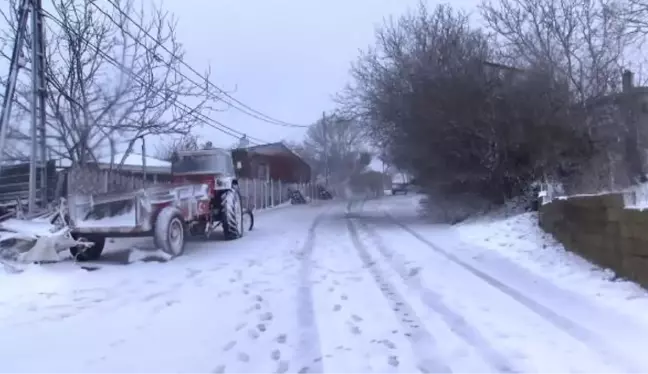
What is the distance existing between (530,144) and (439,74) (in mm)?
3512

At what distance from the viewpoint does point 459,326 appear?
22.1 ft

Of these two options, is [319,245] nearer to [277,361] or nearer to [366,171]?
[277,361]

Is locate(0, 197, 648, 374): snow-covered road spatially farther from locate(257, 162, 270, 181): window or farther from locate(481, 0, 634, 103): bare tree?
locate(257, 162, 270, 181): window

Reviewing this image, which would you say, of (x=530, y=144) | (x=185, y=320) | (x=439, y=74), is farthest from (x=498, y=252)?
(x=439, y=74)

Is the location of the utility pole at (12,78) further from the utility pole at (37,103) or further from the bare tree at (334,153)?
the bare tree at (334,153)

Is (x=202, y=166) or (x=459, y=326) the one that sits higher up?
(x=202, y=166)

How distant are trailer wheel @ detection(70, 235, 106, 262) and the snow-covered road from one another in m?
0.96

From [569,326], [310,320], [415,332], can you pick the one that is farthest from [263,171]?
[569,326]

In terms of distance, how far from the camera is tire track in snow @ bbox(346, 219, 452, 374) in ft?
17.8

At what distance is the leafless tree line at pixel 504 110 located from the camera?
1941 cm

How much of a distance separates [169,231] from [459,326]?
6841 mm

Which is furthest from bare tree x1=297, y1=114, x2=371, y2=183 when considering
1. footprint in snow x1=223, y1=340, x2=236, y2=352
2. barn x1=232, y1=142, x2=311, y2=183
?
footprint in snow x1=223, y1=340, x2=236, y2=352

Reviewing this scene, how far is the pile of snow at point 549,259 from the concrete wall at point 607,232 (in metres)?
0.15

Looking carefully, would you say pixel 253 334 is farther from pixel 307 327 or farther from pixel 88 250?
pixel 88 250
